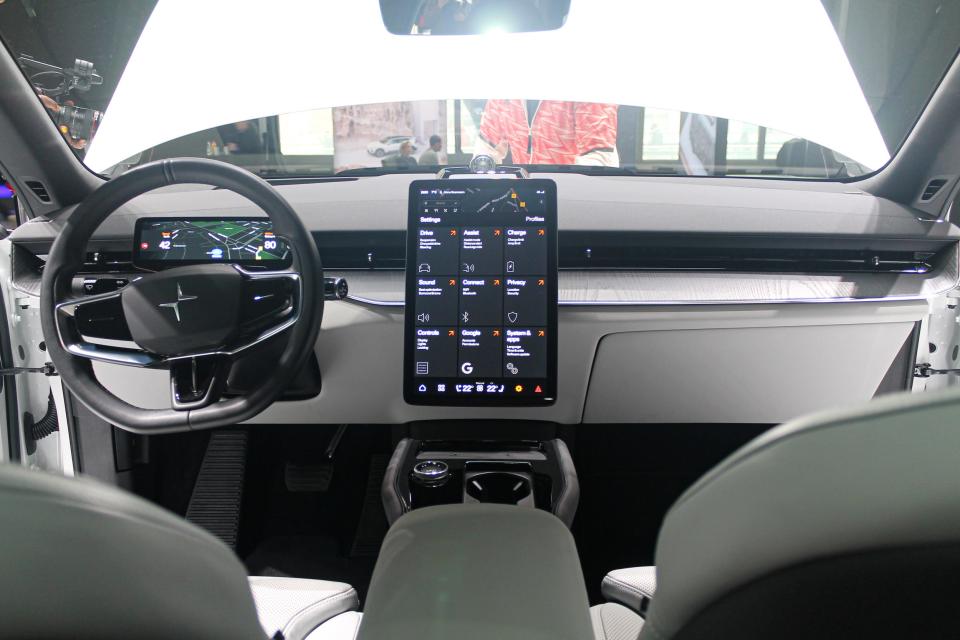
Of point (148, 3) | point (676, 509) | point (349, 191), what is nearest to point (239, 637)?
point (676, 509)

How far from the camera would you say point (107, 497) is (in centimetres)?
43

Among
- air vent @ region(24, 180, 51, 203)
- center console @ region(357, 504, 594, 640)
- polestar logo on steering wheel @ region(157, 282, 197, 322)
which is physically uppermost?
air vent @ region(24, 180, 51, 203)

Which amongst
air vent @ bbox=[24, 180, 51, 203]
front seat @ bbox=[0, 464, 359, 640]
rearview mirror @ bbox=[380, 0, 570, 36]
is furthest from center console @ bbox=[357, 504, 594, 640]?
air vent @ bbox=[24, 180, 51, 203]

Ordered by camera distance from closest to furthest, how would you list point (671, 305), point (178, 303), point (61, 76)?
point (178, 303)
point (671, 305)
point (61, 76)

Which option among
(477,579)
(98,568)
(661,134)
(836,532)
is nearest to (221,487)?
(477,579)

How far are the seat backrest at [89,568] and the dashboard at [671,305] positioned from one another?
1234 millimetres

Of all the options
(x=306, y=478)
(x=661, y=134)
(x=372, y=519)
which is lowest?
(x=372, y=519)

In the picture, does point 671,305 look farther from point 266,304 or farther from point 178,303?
point 178,303

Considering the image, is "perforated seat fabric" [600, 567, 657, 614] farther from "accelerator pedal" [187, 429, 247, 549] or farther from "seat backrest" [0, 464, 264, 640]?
"accelerator pedal" [187, 429, 247, 549]

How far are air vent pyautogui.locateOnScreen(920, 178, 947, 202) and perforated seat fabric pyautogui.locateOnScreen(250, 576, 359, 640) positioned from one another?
1741 millimetres

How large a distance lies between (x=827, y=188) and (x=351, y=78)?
55.3 inches

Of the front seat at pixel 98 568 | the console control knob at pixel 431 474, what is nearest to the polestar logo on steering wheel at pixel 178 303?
the console control knob at pixel 431 474

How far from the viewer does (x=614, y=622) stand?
3.69 feet

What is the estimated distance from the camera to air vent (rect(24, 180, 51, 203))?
1782mm
